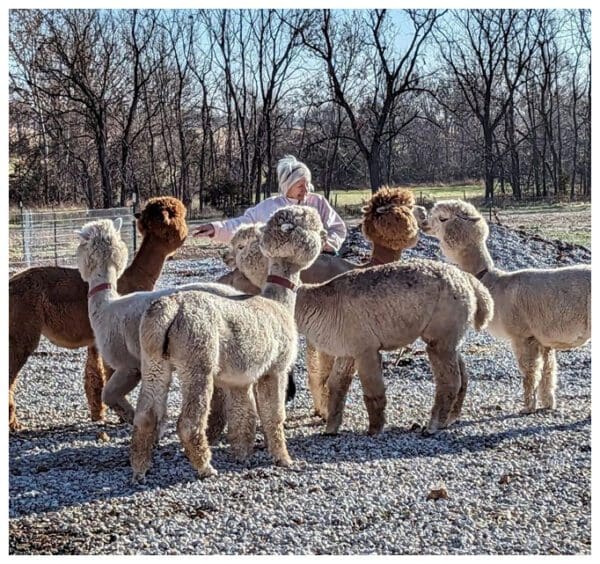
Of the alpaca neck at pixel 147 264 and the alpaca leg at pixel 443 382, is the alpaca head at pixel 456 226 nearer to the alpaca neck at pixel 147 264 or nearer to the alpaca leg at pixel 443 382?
the alpaca leg at pixel 443 382

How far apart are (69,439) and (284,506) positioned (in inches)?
93.4

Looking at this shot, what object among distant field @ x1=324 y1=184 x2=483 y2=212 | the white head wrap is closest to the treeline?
distant field @ x1=324 y1=184 x2=483 y2=212

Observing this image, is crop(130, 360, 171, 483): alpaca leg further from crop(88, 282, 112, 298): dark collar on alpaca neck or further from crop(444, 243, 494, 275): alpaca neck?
crop(444, 243, 494, 275): alpaca neck

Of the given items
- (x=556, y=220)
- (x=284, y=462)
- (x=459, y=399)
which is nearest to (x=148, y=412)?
(x=284, y=462)

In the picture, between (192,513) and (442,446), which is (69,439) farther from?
→ (442,446)

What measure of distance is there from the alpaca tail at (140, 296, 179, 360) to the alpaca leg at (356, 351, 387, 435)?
1.95m

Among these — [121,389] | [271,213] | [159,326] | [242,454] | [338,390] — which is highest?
[271,213]

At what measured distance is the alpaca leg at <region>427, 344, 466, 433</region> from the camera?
6.80 meters

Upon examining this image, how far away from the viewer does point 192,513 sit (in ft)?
16.0

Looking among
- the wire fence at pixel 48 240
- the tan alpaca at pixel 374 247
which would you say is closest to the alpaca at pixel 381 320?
the tan alpaca at pixel 374 247

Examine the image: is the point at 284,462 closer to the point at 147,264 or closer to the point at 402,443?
the point at 402,443

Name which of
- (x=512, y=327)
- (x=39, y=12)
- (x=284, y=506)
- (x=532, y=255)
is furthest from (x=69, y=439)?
(x=39, y=12)

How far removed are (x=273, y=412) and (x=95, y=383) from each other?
2205mm

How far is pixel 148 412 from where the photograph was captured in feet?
17.2
